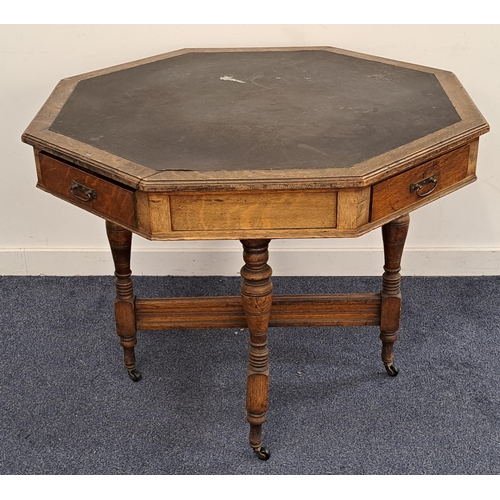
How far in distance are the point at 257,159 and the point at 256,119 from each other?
288 millimetres

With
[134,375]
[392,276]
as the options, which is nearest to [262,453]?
[134,375]

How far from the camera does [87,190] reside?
2184 millimetres

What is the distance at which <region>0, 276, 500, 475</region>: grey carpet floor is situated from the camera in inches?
102

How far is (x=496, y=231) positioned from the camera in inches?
139

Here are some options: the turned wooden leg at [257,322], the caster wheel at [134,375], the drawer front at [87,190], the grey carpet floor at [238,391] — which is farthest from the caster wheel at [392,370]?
the drawer front at [87,190]

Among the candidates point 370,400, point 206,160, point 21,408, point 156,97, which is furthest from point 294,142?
point 21,408

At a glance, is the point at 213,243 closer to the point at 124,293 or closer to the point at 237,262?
the point at 237,262

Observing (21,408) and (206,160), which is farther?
(21,408)

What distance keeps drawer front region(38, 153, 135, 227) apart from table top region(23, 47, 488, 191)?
0.05m

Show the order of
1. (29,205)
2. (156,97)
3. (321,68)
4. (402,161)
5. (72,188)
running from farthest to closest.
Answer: (29,205) < (321,68) < (156,97) < (72,188) < (402,161)

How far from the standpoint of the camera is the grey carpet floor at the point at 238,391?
2.60 meters

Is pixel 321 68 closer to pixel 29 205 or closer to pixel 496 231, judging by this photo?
pixel 496 231

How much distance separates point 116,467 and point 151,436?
0.56ft

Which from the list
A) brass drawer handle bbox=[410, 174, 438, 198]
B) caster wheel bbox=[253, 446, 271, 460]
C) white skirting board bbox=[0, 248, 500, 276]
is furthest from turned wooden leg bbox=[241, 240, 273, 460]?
white skirting board bbox=[0, 248, 500, 276]
